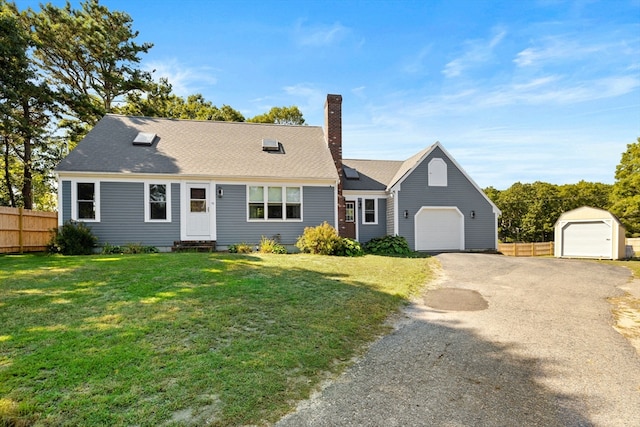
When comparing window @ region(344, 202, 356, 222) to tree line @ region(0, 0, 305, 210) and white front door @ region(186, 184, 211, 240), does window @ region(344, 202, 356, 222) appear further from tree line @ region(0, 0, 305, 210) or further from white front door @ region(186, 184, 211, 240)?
tree line @ region(0, 0, 305, 210)

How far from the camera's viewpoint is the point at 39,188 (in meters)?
28.8

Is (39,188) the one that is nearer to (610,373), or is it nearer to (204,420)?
(204,420)

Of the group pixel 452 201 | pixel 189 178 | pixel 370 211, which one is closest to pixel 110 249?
pixel 189 178

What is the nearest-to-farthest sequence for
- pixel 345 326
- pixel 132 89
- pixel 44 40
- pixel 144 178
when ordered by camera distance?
pixel 345 326
pixel 144 178
pixel 44 40
pixel 132 89

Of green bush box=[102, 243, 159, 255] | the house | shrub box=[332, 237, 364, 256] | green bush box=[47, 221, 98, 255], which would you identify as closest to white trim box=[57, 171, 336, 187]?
the house

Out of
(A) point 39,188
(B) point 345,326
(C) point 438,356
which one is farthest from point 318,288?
(A) point 39,188

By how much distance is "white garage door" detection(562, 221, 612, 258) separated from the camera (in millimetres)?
18812

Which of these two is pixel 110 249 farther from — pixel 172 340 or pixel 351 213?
pixel 351 213

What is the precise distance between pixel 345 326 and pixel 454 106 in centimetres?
1337

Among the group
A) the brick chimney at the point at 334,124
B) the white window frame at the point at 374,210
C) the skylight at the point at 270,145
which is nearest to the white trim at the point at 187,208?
Answer: the skylight at the point at 270,145

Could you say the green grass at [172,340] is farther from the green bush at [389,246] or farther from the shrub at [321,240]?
the green bush at [389,246]

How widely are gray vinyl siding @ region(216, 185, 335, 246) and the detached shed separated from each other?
14.9 m

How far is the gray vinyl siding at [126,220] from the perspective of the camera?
13672 mm

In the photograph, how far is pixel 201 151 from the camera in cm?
1580
